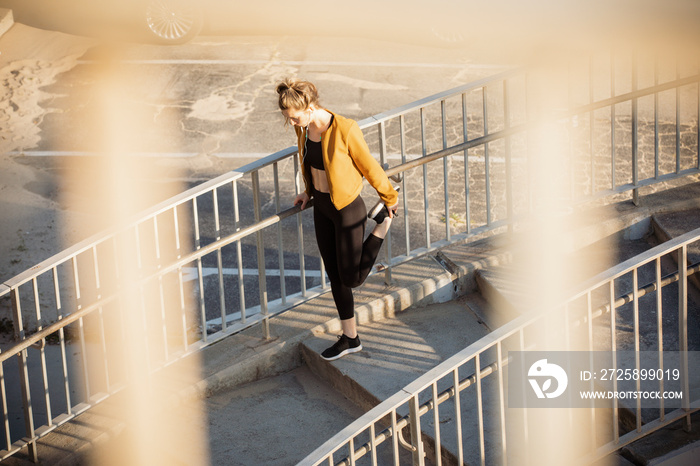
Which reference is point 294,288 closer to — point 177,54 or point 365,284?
point 365,284

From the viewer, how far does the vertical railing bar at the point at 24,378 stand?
4679mm

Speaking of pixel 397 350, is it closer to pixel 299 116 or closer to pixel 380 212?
pixel 380 212

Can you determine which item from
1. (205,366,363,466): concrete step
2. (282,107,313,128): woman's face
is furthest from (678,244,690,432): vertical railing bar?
(282,107,313,128): woman's face

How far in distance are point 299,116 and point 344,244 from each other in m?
0.80

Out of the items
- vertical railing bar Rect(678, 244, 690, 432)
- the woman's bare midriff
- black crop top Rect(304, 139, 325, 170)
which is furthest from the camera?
the woman's bare midriff

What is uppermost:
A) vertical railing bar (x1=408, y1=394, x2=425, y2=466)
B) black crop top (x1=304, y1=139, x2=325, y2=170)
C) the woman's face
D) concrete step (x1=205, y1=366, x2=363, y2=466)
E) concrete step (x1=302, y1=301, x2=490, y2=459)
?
the woman's face

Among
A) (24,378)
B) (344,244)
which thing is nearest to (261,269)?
(344,244)

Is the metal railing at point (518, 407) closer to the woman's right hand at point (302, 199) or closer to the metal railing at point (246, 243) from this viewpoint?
the metal railing at point (246, 243)

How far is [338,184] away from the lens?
4.95 metres

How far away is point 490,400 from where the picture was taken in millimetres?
5012

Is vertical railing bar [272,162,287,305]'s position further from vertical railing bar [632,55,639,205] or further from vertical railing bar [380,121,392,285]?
vertical railing bar [632,55,639,205]

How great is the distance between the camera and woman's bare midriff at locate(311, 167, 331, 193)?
5.08 meters

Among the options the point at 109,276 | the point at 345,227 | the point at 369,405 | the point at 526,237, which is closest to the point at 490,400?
the point at 369,405

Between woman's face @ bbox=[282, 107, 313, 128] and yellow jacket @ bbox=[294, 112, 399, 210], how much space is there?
0.12 m
